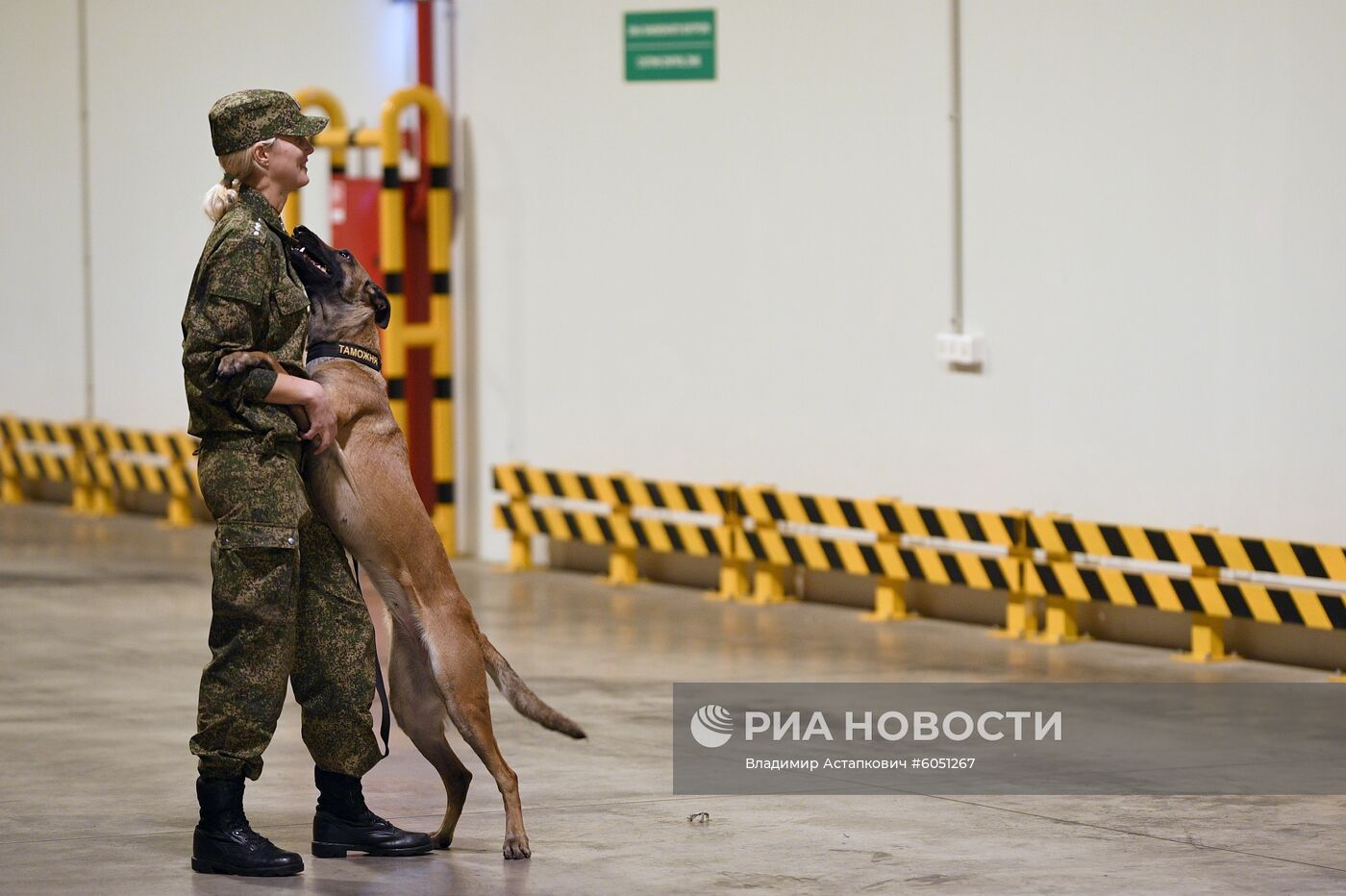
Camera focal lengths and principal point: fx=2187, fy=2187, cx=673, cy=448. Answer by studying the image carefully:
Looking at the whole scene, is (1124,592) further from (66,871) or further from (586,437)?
(66,871)

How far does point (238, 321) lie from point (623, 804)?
2173 millimetres

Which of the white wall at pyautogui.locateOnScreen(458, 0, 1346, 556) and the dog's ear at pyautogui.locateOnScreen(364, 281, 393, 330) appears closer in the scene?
the dog's ear at pyautogui.locateOnScreen(364, 281, 393, 330)

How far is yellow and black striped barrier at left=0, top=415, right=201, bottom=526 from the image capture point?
15.2 m

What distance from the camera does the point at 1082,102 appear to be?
10.2 m

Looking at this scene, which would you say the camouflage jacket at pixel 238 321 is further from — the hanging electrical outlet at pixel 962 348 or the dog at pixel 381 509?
the hanging electrical outlet at pixel 962 348

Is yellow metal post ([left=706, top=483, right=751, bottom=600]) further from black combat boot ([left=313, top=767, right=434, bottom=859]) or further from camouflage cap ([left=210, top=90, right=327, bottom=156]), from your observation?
camouflage cap ([left=210, top=90, right=327, bottom=156])

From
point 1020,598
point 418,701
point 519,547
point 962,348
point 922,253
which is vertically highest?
point 922,253

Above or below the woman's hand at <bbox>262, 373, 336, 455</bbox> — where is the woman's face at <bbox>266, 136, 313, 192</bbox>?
above

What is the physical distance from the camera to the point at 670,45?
1223cm

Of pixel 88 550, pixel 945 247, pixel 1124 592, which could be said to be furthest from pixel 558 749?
pixel 88 550

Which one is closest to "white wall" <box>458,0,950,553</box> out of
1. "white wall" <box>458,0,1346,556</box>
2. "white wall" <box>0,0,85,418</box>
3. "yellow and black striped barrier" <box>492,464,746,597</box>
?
"white wall" <box>458,0,1346,556</box>

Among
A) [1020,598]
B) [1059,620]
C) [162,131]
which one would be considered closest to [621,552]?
[1020,598]

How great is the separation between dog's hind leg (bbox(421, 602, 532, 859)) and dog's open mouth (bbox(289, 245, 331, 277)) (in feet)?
→ 3.12

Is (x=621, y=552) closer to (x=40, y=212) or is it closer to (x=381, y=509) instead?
(x=381, y=509)
